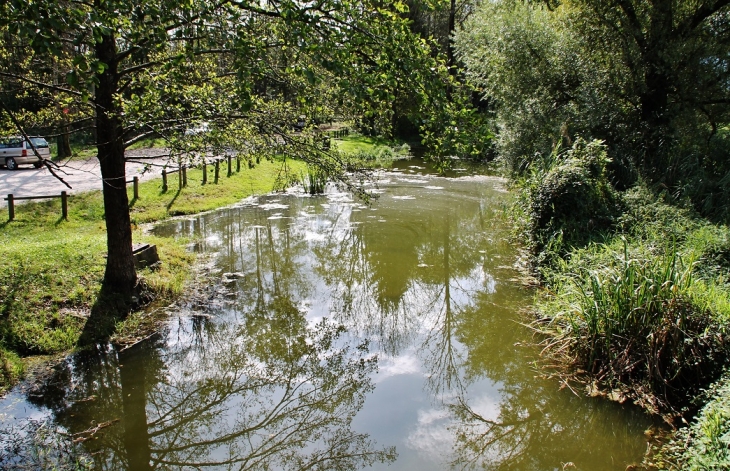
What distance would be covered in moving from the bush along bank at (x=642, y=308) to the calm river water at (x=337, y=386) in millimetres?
437

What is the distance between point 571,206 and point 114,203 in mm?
8386

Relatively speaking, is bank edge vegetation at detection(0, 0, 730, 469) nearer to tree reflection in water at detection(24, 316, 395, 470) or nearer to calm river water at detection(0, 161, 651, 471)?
calm river water at detection(0, 161, 651, 471)

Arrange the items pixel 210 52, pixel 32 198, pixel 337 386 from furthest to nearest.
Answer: pixel 32 198 → pixel 337 386 → pixel 210 52

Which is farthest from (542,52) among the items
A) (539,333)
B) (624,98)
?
(539,333)

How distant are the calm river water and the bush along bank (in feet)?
1.43

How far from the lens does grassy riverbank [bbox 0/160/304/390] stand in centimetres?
675

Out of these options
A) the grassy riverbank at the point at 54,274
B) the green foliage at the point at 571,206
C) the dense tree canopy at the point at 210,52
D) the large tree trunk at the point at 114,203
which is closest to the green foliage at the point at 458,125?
the dense tree canopy at the point at 210,52

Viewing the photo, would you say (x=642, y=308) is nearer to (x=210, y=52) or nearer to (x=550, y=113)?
(x=210, y=52)

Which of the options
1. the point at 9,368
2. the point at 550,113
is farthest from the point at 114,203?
the point at 550,113

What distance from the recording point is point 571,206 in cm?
1012

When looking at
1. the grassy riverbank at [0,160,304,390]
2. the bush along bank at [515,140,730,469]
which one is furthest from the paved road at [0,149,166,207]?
the bush along bank at [515,140,730,469]

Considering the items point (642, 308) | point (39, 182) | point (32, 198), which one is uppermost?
point (39, 182)

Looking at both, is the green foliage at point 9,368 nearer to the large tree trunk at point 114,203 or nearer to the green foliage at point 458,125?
the large tree trunk at point 114,203

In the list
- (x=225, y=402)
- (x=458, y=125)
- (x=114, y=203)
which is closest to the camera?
(x=458, y=125)
